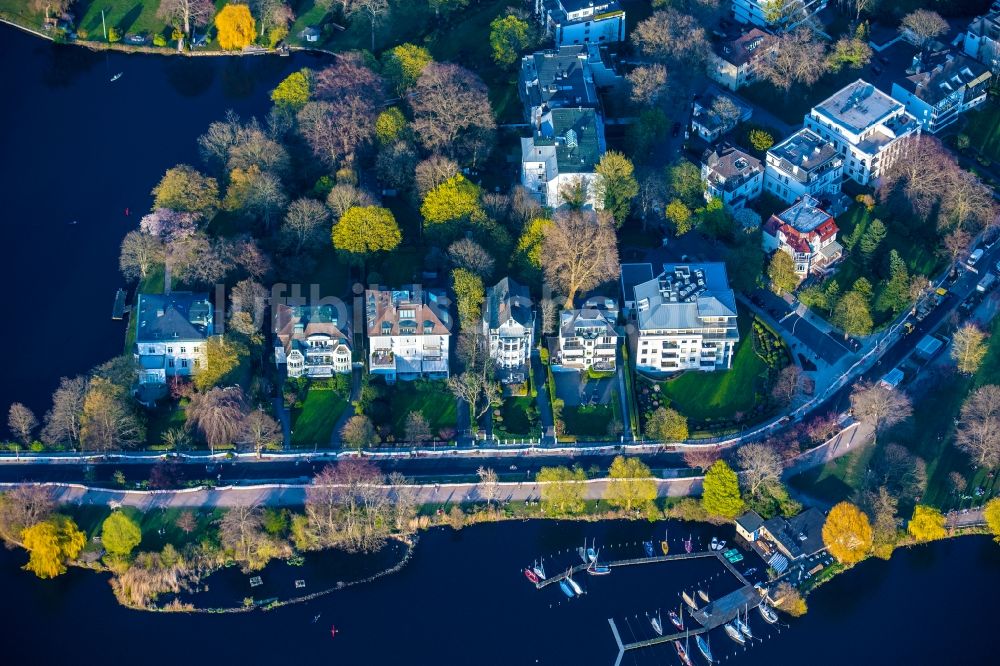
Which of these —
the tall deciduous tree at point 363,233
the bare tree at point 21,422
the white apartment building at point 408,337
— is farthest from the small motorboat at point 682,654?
the bare tree at point 21,422

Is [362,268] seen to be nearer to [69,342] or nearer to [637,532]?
[69,342]

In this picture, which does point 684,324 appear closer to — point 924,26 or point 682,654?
point 682,654

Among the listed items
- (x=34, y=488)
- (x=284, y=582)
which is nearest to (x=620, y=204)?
(x=284, y=582)

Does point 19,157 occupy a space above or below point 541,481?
above

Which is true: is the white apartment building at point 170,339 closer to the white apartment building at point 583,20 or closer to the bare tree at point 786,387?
the bare tree at point 786,387

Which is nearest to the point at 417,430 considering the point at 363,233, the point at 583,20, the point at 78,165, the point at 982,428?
the point at 363,233
